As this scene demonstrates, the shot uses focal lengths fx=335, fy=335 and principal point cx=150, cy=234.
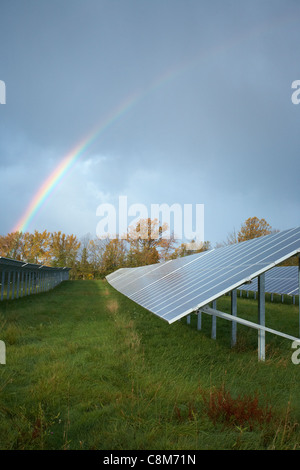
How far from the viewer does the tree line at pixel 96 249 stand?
200ft

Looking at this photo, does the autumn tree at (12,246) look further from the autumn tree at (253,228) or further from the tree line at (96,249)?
the autumn tree at (253,228)

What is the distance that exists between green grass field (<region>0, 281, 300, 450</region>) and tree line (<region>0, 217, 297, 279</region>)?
54.6 meters

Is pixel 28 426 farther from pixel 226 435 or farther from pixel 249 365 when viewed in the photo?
pixel 249 365

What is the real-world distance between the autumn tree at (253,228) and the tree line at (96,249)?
16.3m

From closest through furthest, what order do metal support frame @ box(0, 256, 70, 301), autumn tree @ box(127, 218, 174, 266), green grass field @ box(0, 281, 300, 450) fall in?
green grass field @ box(0, 281, 300, 450), metal support frame @ box(0, 256, 70, 301), autumn tree @ box(127, 218, 174, 266)

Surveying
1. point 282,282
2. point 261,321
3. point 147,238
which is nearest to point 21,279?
point 282,282

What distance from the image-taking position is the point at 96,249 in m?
71.6

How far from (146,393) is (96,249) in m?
67.2

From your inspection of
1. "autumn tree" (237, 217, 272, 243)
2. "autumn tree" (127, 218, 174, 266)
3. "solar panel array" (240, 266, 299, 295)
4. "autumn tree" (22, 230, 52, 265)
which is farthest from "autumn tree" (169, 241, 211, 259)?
"solar panel array" (240, 266, 299, 295)

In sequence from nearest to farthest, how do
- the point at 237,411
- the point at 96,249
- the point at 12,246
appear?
1. the point at 237,411
2. the point at 12,246
3. the point at 96,249

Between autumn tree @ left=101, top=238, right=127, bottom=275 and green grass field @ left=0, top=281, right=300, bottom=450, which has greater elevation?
autumn tree @ left=101, top=238, right=127, bottom=275

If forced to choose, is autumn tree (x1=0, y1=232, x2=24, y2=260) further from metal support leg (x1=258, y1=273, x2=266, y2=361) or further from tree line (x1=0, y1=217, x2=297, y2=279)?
metal support leg (x1=258, y1=273, x2=266, y2=361)

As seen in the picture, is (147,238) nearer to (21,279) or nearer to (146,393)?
(21,279)

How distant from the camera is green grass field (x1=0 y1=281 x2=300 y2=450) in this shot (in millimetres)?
Answer: 4082
